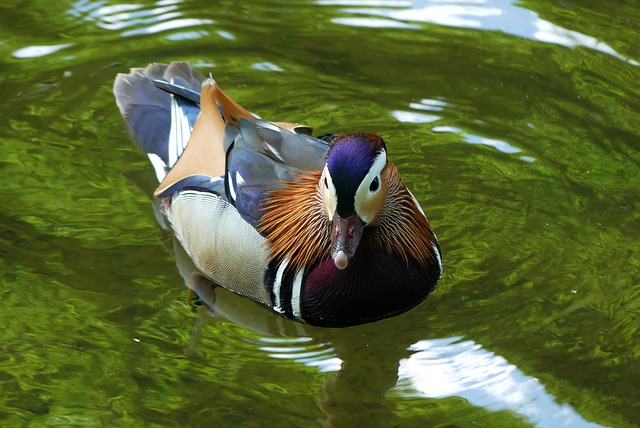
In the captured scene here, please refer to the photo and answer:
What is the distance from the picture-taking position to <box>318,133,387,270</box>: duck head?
17.2 feet

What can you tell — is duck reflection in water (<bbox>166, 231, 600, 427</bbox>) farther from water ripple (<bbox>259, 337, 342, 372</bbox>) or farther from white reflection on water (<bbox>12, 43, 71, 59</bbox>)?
white reflection on water (<bbox>12, 43, 71, 59</bbox>)

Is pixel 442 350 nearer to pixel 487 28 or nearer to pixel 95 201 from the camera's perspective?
pixel 95 201

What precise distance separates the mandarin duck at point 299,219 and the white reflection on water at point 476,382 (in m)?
0.39

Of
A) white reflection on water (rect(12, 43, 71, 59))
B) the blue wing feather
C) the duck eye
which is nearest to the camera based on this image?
the duck eye

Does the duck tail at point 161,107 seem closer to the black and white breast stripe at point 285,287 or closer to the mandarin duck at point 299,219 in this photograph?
the mandarin duck at point 299,219

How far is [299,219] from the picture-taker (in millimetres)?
5992

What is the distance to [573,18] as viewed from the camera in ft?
27.8

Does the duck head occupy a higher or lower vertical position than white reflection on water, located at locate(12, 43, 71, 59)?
higher

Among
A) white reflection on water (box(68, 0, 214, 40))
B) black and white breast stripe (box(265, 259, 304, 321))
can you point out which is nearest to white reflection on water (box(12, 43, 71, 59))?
white reflection on water (box(68, 0, 214, 40))

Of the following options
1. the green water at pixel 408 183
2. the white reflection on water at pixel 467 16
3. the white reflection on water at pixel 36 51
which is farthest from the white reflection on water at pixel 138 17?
the white reflection on water at pixel 467 16

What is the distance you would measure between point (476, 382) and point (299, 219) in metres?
1.36

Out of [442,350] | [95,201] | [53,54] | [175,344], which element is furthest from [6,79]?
[442,350]

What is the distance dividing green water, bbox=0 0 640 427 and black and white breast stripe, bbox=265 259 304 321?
0.09 metres

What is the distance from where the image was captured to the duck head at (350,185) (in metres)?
5.24
